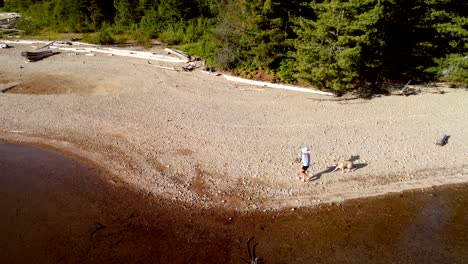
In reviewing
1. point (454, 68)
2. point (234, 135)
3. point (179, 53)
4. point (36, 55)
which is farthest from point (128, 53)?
point (454, 68)

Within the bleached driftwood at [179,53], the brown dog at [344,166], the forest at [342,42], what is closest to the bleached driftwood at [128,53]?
the bleached driftwood at [179,53]

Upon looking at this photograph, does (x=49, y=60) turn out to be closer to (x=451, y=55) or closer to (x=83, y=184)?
(x=83, y=184)

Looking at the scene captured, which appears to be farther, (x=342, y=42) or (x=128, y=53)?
(x=128, y=53)

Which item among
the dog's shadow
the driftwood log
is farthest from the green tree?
the driftwood log

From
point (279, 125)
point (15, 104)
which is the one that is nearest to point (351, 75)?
point (279, 125)

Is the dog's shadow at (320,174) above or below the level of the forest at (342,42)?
Result: below

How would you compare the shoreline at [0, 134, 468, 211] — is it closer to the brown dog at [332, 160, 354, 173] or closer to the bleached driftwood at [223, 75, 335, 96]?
the brown dog at [332, 160, 354, 173]

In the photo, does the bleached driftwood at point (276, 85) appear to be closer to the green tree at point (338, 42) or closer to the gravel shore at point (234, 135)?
the gravel shore at point (234, 135)

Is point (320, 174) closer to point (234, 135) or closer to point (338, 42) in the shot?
point (234, 135)
